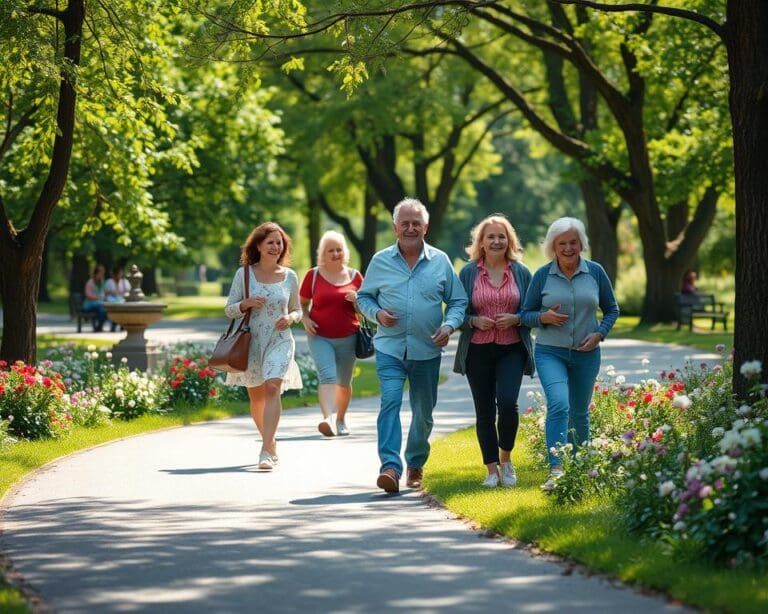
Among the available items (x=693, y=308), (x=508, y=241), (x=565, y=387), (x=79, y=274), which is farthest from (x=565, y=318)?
(x=79, y=274)

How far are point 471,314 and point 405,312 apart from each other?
1.53 ft

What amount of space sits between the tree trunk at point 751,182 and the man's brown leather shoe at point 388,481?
2546mm

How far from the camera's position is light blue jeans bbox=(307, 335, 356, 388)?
14008 millimetres

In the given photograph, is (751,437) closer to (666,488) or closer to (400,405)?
(666,488)

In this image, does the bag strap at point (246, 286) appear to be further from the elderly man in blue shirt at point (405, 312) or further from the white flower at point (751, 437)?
the white flower at point (751, 437)

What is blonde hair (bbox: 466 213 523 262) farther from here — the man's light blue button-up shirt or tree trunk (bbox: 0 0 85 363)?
tree trunk (bbox: 0 0 85 363)

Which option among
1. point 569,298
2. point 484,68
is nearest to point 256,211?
point 484,68

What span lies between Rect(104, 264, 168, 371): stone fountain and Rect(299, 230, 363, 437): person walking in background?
18.8 feet

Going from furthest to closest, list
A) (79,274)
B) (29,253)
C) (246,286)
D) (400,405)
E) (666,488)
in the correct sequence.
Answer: (79,274), (29,253), (246,286), (400,405), (666,488)

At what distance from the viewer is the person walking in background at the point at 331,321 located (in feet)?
45.9

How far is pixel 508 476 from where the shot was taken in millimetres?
10086

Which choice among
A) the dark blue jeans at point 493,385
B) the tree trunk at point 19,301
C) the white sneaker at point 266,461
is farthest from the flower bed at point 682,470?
the tree trunk at point 19,301

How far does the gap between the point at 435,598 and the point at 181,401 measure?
1026 centimetres

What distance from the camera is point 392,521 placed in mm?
8812
